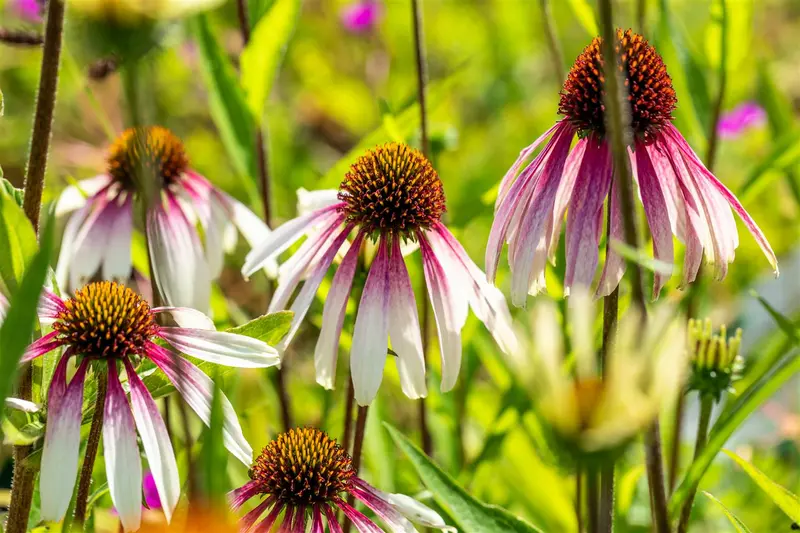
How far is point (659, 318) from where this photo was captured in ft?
1.28

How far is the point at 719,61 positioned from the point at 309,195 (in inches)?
19.1

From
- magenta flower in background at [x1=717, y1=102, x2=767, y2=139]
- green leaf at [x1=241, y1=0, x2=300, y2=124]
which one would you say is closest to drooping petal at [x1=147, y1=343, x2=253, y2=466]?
green leaf at [x1=241, y1=0, x2=300, y2=124]

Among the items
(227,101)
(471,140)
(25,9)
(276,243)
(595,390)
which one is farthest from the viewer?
(471,140)

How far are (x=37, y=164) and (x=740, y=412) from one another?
502mm

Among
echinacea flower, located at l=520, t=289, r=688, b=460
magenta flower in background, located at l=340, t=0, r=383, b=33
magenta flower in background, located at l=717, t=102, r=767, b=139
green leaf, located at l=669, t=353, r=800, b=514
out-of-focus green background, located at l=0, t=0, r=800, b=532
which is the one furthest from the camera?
magenta flower in background, located at l=340, t=0, r=383, b=33

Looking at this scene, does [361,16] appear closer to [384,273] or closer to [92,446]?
[384,273]

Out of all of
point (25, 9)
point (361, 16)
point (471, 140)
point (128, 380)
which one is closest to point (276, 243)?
point (128, 380)

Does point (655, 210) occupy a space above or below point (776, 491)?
above

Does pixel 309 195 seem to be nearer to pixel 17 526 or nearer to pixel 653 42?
pixel 17 526

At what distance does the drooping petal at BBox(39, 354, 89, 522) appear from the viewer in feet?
1.73

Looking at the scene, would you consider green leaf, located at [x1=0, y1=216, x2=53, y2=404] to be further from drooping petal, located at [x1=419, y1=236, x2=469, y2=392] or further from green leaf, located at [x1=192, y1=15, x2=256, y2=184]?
green leaf, located at [x1=192, y1=15, x2=256, y2=184]

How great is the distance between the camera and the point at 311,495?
60 centimetres

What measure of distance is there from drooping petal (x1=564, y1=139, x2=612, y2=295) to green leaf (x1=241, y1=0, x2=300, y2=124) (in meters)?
0.36

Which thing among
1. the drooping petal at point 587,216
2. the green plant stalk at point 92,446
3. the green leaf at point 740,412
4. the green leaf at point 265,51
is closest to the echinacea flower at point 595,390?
the green leaf at point 740,412
